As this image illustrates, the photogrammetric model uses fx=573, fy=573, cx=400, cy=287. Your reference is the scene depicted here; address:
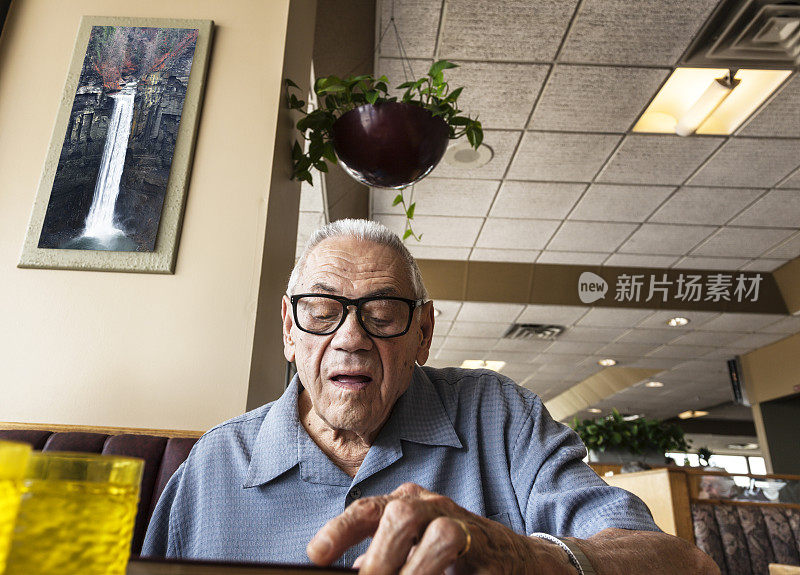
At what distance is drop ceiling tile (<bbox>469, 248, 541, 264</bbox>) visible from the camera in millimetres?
6266

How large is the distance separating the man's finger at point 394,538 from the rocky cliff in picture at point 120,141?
151cm

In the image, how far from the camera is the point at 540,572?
591 mm

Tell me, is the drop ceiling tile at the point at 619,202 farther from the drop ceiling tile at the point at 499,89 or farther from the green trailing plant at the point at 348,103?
the green trailing plant at the point at 348,103

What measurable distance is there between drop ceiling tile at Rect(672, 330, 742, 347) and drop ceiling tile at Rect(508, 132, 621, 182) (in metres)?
4.21

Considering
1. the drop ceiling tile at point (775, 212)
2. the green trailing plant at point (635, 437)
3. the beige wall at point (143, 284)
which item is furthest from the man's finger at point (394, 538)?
the green trailing plant at point (635, 437)

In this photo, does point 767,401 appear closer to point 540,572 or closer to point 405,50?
point 405,50

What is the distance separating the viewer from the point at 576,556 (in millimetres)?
664

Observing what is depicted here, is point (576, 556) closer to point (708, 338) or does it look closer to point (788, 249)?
point (788, 249)

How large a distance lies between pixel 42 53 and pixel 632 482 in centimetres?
425

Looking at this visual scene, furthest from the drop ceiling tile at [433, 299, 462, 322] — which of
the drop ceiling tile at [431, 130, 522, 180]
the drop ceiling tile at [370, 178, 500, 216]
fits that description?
the drop ceiling tile at [431, 130, 522, 180]

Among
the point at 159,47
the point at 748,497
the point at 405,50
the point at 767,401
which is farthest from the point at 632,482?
the point at 767,401

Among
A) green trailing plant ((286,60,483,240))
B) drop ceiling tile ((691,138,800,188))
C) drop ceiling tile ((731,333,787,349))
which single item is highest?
drop ceiling tile ((691,138,800,188))

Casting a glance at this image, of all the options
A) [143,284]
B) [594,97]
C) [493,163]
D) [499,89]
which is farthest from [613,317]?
[143,284]

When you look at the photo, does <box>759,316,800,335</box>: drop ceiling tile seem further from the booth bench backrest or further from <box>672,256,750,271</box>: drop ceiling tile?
the booth bench backrest
